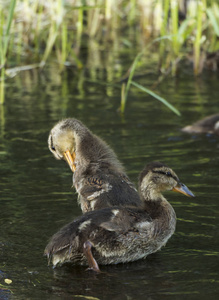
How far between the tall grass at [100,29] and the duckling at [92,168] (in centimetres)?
221

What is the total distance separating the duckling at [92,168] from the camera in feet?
17.7

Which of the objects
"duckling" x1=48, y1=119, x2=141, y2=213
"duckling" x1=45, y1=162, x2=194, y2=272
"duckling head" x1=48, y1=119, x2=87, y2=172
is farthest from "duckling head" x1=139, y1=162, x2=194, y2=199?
"duckling head" x1=48, y1=119, x2=87, y2=172

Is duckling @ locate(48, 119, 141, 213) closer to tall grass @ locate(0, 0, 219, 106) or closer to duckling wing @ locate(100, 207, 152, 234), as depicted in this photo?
duckling wing @ locate(100, 207, 152, 234)

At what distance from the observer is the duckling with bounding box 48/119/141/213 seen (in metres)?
5.39

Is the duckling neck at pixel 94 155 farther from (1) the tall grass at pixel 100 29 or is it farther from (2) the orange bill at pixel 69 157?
(1) the tall grass at pixel 100 29

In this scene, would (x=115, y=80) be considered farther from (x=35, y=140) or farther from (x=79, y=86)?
(x=35, y=140)

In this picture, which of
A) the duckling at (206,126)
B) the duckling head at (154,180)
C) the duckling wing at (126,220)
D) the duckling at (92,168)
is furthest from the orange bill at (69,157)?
the duckling at (206,126)

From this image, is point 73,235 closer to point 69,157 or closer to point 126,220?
point 126,220

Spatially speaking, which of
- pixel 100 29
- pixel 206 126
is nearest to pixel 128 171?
pixel 206 126

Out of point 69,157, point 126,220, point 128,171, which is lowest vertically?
point 128,171

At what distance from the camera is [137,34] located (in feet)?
→ 56.7

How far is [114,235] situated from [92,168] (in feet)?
3.51

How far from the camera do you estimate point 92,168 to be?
5770 mm

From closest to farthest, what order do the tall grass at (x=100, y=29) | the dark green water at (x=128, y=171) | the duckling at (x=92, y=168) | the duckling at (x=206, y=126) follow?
the dark green water at (x=128, y=171) → the duckling at (x=92, y=168) → the duckling at (x=206, y=126) → the tall grass at (x=100, y=29)
